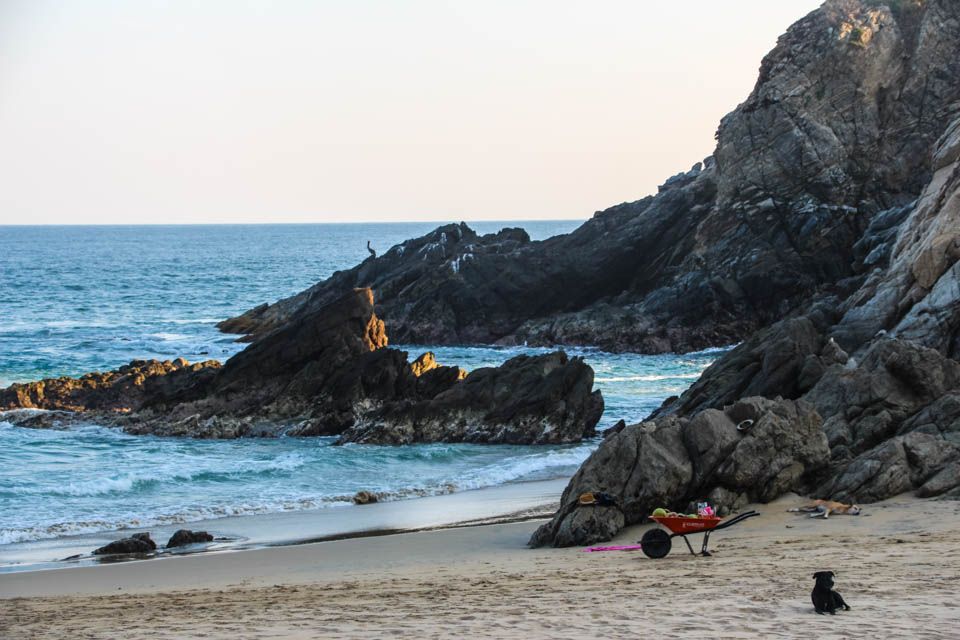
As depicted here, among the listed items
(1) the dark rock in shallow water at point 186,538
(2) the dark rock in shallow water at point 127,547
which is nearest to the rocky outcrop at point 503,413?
(1) the dark rock in shallow water at point 186,538

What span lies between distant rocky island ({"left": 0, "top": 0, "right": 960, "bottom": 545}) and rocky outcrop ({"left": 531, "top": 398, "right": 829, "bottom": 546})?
3 centimetres

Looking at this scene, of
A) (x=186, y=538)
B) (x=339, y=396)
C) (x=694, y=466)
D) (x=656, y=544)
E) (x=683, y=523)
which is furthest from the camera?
(x=339, y=396)

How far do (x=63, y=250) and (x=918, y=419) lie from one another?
174 m

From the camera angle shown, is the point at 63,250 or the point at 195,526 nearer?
the point at 195,526

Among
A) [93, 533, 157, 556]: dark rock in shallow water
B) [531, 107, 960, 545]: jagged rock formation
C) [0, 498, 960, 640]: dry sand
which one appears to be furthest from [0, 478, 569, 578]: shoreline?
[531, 107, 960, 545]: jagged rock formation

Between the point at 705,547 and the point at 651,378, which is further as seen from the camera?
the point at 651,378

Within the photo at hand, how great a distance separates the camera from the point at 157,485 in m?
25.4

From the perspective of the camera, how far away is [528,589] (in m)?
12.3

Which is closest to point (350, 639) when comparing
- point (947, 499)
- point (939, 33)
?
point (947, 499)

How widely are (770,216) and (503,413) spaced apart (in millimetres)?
25030

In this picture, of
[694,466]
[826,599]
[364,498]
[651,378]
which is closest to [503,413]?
[364,498]

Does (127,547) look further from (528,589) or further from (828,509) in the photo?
(828,509)

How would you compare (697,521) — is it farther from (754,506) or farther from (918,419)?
(918,419)

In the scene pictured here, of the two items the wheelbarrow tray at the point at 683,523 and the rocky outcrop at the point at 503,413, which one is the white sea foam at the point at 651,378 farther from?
the wheelbarrow tray at the point at 683,523
